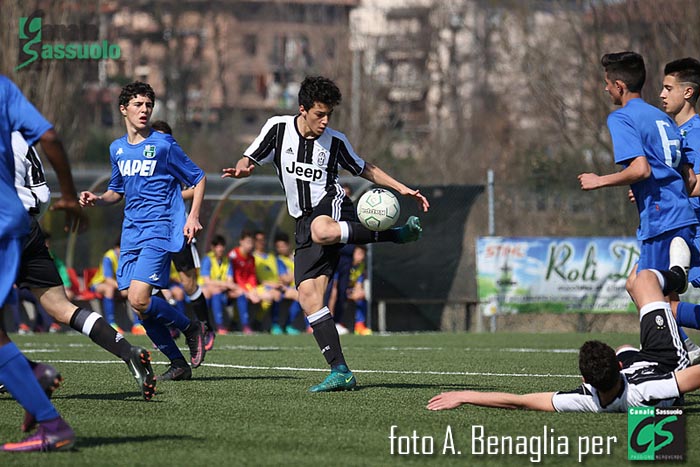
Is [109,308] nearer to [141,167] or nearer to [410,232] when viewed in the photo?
[141,167]

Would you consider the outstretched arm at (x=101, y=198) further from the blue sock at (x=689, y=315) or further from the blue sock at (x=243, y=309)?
the blue sock at (x=243, y=309)

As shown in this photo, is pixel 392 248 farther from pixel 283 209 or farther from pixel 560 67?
pixel 560 67

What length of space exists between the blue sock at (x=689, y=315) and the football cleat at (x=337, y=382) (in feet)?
→ 7.56

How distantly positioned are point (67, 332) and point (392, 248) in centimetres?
538

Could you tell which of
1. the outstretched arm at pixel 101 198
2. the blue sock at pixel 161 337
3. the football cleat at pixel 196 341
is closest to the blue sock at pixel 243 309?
the football cleat at pixel 196 341

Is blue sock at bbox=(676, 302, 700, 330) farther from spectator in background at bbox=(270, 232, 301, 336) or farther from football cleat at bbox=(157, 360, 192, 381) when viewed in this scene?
spectator in background at bbox=(270, 232, 301, 336)

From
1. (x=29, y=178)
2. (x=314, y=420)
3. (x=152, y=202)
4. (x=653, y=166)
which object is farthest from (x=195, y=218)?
(x=653, y=166)

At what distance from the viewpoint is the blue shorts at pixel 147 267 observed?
28.2 feet

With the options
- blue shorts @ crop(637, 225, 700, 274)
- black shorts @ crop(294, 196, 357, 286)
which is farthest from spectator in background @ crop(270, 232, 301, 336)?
blue shorts @ crop(637, 225, 700, 274)

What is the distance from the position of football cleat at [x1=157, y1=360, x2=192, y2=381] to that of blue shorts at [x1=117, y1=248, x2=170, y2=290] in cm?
61

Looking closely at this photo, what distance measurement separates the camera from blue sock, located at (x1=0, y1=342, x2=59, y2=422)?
209 inches

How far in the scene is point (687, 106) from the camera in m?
8.50

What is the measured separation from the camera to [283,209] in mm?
19781

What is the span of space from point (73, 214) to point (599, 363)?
2.84m
